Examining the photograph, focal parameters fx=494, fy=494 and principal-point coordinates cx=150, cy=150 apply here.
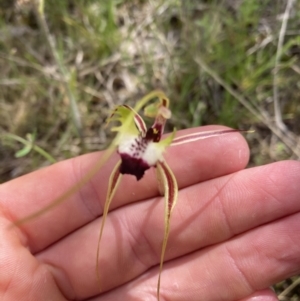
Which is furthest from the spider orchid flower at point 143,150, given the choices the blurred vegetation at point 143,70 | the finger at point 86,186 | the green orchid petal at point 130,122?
the blurred vegetation at point 143,70

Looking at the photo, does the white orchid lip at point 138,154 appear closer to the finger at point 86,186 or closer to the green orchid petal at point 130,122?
the green orchid petal at point 130,122

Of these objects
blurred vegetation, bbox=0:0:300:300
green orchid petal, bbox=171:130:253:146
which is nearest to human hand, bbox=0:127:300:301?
green orchid petal, bbox=171:130:253:146

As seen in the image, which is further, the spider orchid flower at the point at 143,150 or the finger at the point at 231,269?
the finger at the point at 231,269

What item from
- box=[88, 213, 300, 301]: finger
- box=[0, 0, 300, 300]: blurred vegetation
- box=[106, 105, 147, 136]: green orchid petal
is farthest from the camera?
box=[0, 0, 300, 300]: blurred vegetation

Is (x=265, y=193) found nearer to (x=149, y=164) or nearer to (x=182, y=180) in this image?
(x=182, y=180)

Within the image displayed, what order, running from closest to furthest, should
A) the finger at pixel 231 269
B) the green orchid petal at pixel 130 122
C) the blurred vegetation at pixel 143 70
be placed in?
the green orchid petal at pixel 130 122 → the finger at pixel 231 269 → the blurred vegetation at pixel 143 70

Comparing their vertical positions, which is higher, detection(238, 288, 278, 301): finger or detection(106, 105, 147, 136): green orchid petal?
detection(106, 105, 147, 136): green orchid petal

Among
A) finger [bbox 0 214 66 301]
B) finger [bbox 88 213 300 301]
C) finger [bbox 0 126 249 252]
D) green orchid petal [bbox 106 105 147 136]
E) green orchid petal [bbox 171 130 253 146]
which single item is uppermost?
green orchid petal [bbox 106 105 147 136]

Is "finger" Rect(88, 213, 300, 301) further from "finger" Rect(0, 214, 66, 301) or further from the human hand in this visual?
"finger" Rect(0, 214, 66, 301)
